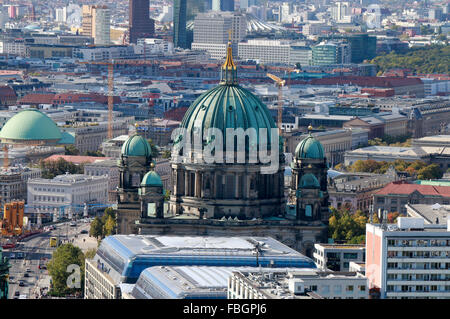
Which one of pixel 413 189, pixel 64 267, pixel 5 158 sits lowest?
pixel 5 158

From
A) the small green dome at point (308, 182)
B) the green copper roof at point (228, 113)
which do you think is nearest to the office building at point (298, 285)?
the green copper roof at point (228, 113)

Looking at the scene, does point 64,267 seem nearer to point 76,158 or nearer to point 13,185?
Answer: point 13,185

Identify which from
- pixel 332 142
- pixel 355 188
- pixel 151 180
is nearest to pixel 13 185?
pixel 355 188

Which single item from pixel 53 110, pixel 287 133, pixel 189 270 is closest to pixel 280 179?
pixel 189 270

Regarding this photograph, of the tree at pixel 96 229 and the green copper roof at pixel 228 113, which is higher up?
the green copper roof at pixel 228 113

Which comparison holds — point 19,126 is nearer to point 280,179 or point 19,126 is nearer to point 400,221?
point 280,179

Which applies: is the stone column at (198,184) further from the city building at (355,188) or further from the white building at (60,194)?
the white building at (60,194)
